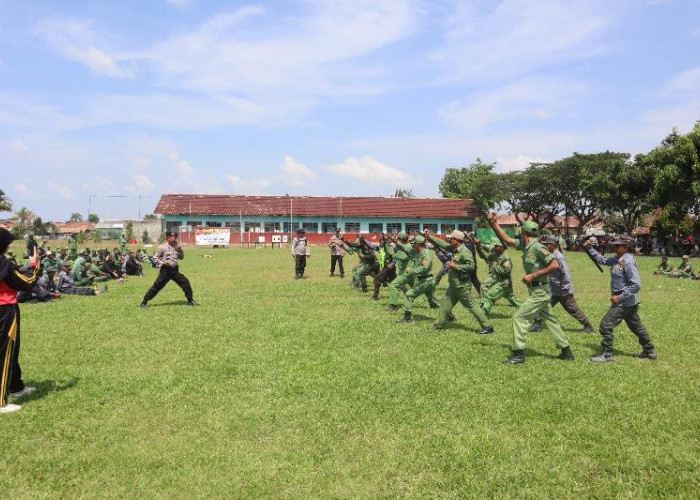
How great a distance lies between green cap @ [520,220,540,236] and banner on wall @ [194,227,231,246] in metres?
46.1

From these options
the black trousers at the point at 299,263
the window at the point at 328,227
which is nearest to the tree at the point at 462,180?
the window at the point at 328,227

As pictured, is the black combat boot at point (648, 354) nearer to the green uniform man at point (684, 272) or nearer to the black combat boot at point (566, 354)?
the black combat boot at point (566, 354)

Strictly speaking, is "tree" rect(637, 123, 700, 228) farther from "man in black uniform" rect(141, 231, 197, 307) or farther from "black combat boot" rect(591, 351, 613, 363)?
"man in black uniform" rect(141, 231, 197, 307)

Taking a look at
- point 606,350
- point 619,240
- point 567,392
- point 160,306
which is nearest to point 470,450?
point 567,392

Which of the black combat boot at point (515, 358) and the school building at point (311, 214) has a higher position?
the school building at point (311, 214)

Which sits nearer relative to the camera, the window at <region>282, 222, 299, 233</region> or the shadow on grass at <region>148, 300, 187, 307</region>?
the shadow on grass at <region>148, 300, 187, 307</region>

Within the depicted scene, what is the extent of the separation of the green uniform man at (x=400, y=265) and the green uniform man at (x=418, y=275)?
282 millimetres

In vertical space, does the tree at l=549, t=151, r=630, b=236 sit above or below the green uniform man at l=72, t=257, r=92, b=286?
above

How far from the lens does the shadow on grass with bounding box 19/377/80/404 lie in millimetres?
6320

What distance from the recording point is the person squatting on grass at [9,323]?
5.89m

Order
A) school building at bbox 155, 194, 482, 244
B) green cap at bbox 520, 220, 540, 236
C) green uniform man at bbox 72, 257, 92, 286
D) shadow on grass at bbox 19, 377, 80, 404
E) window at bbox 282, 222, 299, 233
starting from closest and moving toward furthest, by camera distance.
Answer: shadow on grass at bbox 19, 377, 80, 404
green cap at bbox 520, 220, 540, 236
green uniform man at bbox 72, 257, 92, 286
school building at bbox 155, 194, 482, 244
window at bbox 282, 222, 299, 233

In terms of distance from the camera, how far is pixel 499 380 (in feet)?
22.6

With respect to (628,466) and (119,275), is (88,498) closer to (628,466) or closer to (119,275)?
(628,466)

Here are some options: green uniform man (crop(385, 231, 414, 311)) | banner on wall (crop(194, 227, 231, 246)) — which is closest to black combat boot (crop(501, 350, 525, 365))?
green uniform man (crop(385, 231, 414, 311))
